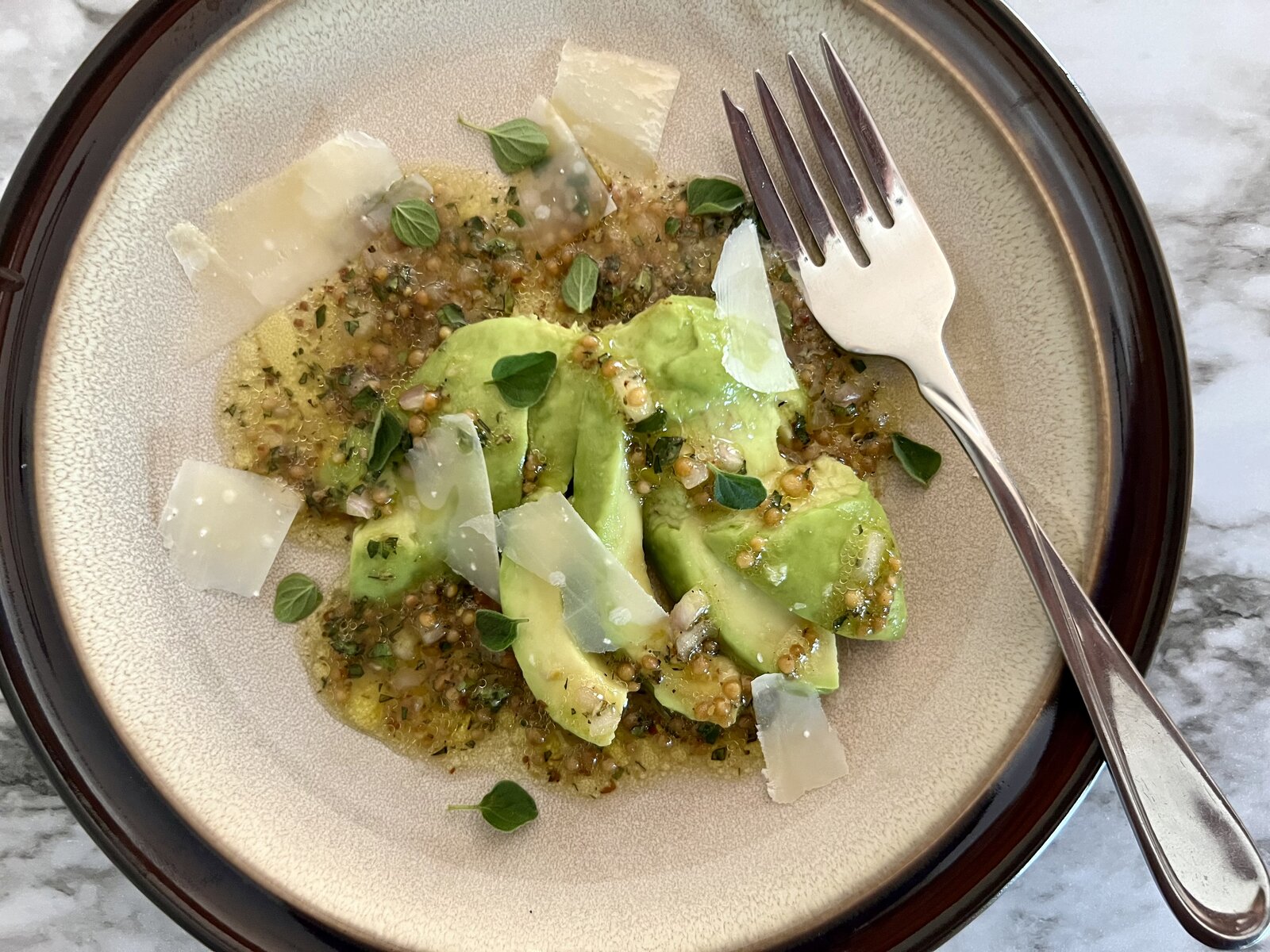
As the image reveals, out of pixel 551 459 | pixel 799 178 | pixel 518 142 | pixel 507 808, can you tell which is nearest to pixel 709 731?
pixel 507 808

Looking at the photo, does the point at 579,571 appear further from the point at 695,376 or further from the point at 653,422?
the point at 695,376

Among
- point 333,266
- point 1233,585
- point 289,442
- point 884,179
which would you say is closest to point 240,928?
point 289,442

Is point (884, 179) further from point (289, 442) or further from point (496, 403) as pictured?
point (289, 442)

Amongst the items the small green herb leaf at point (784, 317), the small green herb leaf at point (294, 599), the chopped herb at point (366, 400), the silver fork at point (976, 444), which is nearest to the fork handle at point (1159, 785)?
the silver fork at point (976, 444)

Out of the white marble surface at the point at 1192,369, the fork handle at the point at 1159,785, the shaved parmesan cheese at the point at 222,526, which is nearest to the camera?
the fork handle at the point at 1159,785

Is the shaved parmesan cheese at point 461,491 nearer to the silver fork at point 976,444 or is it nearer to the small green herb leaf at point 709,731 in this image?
the small green herb leaf at point 709,731
